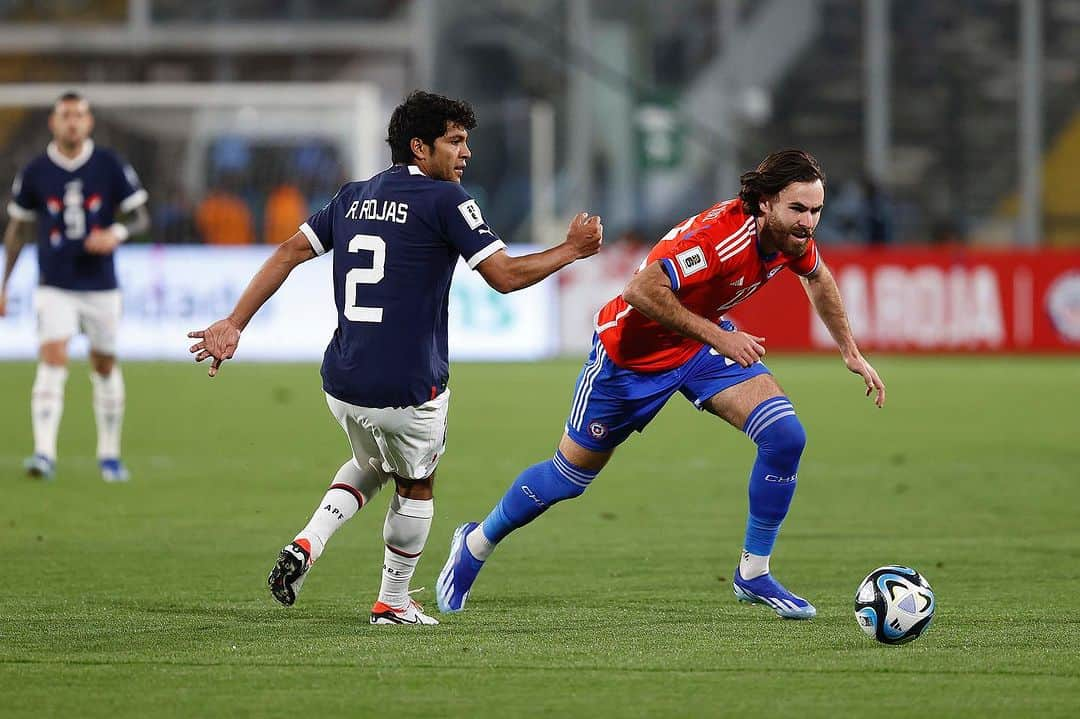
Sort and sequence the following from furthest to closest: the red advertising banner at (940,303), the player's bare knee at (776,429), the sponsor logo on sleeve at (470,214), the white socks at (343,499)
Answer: the red advertising banner at (940,303), the player's bare knee at (776,429), the white socks at (343,499), the sponsor logo on sleeve at (470,214)

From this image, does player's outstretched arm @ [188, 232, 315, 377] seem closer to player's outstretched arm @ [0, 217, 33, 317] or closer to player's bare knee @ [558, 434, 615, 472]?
player's bare knee @ [558, 434, 615, 472]

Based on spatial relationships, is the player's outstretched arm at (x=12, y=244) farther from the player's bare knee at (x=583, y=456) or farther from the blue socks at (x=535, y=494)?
the player's bare knee at (x=583, y=456)

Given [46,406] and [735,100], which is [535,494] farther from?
[735,100]

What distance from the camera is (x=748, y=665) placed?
581 cm

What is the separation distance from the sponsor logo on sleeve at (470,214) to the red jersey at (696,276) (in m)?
0.80

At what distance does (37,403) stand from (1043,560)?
6.49 m

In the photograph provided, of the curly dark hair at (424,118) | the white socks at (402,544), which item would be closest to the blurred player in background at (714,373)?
the white socks at (402,544)

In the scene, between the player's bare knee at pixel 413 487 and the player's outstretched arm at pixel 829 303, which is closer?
the player's bare knee at pixel 413 487

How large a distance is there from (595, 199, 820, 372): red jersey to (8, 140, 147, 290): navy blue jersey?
5251 mm

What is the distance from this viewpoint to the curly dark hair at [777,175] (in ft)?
22.7

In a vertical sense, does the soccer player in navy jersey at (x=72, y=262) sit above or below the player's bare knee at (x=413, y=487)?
above

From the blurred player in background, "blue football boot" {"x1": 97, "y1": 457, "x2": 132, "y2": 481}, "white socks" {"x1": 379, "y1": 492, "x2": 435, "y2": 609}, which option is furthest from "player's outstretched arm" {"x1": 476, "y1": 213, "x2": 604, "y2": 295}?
"blue football boot" {"x1": 97, "y1": 457, "x2": 132, "y2": 481}

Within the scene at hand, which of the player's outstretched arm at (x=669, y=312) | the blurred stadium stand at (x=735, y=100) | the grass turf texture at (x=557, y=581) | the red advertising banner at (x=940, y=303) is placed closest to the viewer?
the grass turf texture at (x=557, y=581)

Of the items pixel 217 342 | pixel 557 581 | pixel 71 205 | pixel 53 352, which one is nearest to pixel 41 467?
pixel 53 352
